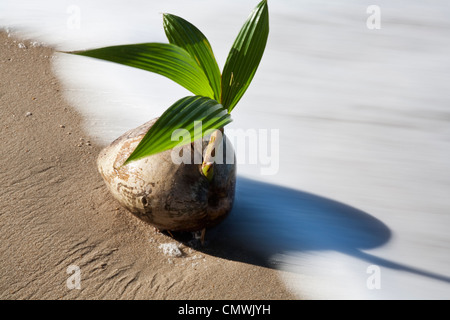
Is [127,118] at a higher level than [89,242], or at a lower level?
higher

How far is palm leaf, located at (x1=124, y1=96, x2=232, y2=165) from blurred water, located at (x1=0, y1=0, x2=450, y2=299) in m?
0.66

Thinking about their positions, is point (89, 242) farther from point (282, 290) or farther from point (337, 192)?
point (337, 192)

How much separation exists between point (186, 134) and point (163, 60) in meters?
0.28

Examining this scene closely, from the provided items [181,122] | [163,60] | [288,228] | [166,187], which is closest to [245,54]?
[163,60]

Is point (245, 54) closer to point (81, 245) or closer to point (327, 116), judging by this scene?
point (81, 245)

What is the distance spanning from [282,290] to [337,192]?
0.73 meters

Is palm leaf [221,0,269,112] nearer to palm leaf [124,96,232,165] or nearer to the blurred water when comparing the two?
palm leaf [124,96,232,165]

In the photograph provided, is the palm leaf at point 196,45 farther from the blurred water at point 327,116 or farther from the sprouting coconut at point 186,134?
the blurred water at point 327,116

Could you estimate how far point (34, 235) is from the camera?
2094 mm

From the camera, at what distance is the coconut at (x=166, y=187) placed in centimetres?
193

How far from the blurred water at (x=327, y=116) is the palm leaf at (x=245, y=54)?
0.63m

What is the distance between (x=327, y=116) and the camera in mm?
3146

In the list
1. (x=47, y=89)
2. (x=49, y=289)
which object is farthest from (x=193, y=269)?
(x=47, y=89)

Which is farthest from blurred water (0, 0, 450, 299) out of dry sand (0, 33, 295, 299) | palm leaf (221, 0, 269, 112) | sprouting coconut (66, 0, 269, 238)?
palm leaf (221, 0, 269, 112)
